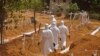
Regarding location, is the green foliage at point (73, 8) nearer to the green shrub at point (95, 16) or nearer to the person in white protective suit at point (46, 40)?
the green shrub at point (95, 16)

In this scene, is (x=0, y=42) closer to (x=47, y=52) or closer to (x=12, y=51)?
(x=12, y=51)

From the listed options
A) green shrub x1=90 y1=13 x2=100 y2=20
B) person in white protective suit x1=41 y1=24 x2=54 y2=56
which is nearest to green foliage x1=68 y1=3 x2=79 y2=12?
green shrub x1=90 y1=13 x2=100 y2=20

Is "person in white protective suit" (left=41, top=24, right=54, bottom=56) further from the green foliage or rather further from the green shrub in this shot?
the green shrub

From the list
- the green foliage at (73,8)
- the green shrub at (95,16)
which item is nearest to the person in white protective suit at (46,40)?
the green foliage at (73,8)

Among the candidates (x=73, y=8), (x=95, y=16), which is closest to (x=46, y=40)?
(x=73, y=8)

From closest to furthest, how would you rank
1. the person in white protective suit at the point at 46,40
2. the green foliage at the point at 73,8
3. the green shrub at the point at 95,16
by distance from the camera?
the person in white protective suit at the point at 46,40, the green foliage at the point at 73,8, the green shrub at the point at 95,16

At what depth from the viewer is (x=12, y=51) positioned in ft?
64.6

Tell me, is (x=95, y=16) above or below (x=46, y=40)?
below

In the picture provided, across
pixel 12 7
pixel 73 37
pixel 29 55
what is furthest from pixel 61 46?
pixel 73 37

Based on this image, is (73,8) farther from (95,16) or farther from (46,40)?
(46,40)

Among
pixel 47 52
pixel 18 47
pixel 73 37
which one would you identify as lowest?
pixel 73 37

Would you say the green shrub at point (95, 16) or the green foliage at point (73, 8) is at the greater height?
the green foliage at point (73, 8)

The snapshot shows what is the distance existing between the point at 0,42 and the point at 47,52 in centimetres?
731

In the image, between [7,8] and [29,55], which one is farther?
[7,8]
